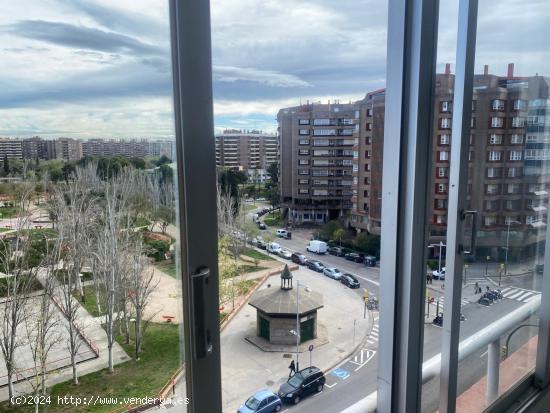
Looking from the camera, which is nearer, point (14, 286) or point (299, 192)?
point (14, 286)

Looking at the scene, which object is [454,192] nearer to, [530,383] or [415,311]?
[415,311]

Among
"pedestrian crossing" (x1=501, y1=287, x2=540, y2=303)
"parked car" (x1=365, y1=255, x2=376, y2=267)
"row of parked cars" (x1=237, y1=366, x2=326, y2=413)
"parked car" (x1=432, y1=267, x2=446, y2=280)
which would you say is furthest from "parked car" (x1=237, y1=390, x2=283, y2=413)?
"pedestrian crossing" (x1=501, y1=287, x2=540, y2=303)

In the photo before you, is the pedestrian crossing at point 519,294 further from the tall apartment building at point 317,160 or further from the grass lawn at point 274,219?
the grass lawn at point 274,219

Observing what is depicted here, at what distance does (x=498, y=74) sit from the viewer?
171 cm

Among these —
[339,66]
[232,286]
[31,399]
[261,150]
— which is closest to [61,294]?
[31,399]

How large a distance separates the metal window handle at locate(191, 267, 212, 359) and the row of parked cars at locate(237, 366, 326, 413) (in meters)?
0.33

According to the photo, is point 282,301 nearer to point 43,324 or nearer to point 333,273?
point 333,273

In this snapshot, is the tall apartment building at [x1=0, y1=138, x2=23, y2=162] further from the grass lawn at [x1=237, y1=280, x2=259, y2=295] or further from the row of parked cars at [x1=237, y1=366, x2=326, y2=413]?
the row of parked cars at [x1=237, y1=366, x2=326, y2=413]

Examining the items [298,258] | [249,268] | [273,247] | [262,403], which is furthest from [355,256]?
[262,403]

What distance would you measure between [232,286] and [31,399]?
19.3 inches

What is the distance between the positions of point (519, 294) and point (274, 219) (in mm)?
1715

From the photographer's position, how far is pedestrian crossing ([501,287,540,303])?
210 centimetres

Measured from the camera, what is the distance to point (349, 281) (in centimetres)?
144

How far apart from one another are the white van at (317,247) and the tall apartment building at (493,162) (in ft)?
0.54
